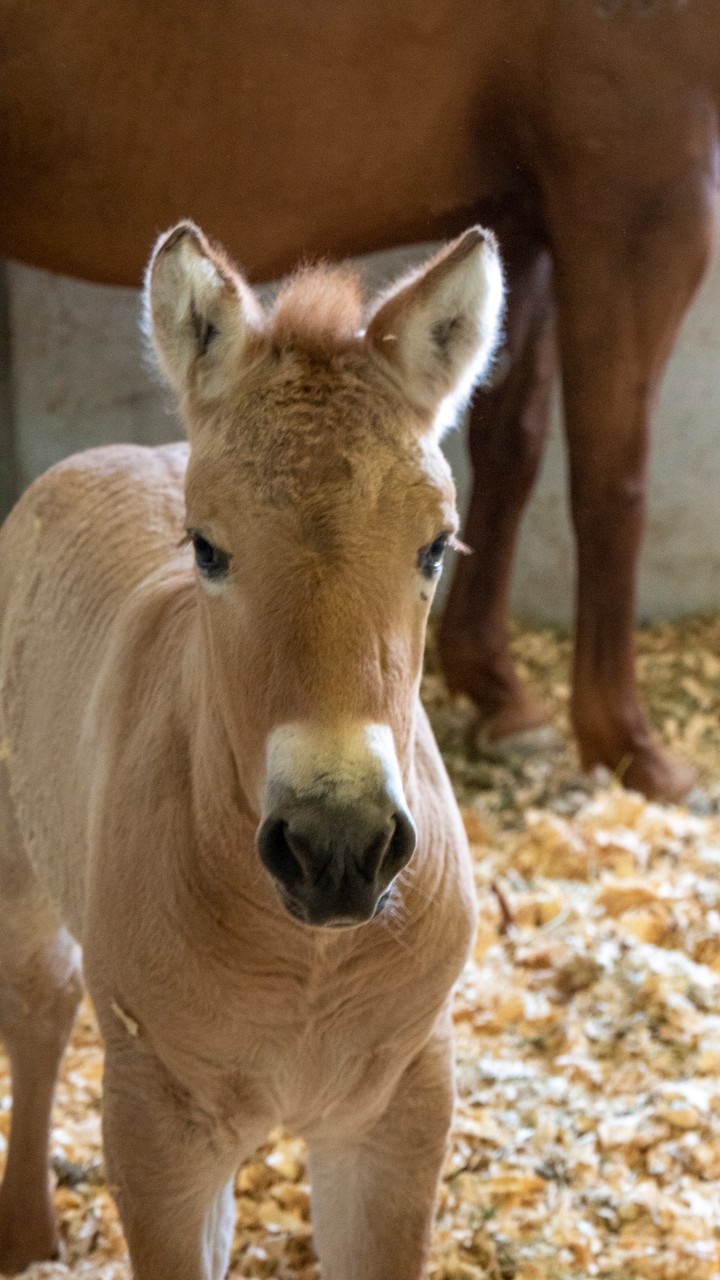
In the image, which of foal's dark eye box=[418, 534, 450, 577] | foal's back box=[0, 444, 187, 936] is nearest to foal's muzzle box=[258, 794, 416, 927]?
foal's dark eye box=[418, 534, 450, 577]

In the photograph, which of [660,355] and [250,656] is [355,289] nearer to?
[250,656]

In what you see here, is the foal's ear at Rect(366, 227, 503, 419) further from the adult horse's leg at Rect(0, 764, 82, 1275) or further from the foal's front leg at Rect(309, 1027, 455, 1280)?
the adult horse's leg at Rect(0, 764, 82, 1275)

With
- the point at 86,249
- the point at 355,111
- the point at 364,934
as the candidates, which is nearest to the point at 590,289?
the point at 355,111

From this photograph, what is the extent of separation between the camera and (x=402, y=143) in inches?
128

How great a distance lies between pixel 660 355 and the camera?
3529 millimetres

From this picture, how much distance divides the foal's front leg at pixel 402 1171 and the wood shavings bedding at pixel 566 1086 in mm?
378

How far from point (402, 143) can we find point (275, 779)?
7.41ft

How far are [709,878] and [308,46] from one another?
210 centimetres

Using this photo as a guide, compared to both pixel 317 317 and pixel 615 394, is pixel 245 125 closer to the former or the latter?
pixel 615 394

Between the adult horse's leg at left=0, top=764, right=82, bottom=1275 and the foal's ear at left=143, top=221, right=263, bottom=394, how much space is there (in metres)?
0.91

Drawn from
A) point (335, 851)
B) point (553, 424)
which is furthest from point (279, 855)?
point (553, 424)

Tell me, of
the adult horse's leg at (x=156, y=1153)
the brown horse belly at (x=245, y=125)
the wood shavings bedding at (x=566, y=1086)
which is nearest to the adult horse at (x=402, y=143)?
the brown horse belly at (x=245, y=125)

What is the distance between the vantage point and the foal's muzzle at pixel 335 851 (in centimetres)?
136

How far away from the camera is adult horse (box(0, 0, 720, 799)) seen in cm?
307
